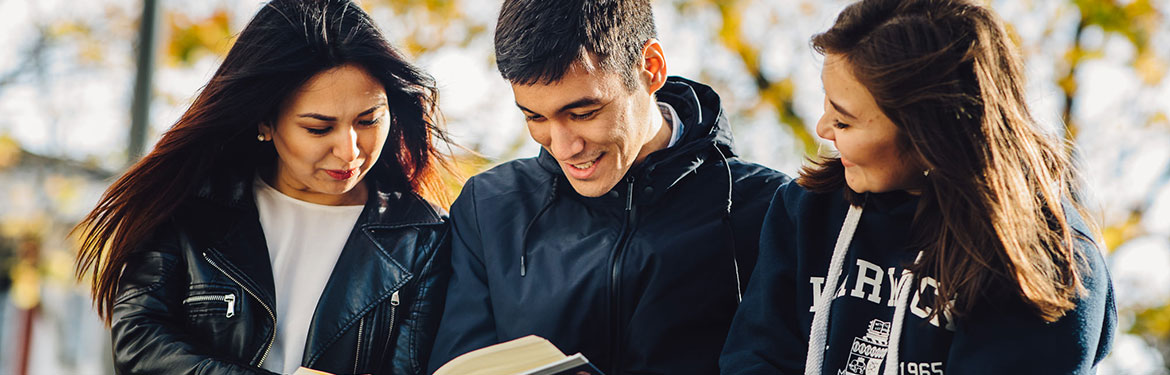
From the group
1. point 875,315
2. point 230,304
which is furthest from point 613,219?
point 230,304

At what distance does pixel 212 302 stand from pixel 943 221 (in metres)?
1.78

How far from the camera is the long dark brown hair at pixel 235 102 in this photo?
2916 millimetres

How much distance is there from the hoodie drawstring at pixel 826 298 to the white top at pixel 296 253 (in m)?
1.32

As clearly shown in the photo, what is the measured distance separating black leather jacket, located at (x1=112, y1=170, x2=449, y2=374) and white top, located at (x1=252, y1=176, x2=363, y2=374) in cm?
6

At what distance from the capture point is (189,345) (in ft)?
9.00

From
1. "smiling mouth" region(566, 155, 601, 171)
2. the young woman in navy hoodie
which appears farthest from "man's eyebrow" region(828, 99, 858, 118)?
"smiling mouth" region(566, 155, 601, 171)

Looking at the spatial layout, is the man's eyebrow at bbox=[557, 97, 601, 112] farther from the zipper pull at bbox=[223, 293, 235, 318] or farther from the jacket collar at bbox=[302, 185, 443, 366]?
the zipper pull at bbox=[223, 293, 235, 318]

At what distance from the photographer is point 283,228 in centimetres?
307

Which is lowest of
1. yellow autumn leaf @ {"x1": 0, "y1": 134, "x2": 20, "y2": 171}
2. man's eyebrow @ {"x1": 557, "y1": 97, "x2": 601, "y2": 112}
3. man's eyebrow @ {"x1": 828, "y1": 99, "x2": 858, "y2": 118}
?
man's eyebrow @ {"x1": 828, "y1": 99, "x2": 858, "y2": 118}

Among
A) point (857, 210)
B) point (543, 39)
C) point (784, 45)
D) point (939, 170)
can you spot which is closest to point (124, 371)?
point (543, 39)

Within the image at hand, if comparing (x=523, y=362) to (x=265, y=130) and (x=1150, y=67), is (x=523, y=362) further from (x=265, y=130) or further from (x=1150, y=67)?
(x=1150, y=67)

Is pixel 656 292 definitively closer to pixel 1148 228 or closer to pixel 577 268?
pixel 577 268

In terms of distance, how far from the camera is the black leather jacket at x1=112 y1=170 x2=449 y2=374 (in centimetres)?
277

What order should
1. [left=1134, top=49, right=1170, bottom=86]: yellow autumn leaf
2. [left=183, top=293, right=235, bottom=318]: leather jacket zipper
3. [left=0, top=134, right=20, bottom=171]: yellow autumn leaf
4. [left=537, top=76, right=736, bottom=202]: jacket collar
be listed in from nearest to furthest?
[left=537, top=76, right=736, bottom=202]: jacket collar
[left=183, top=293, right=235, bottom=318]: leather jacket zipper
[left=1134, top=49, right=1170, bottom=86]: yellow autumn leaf
[left=0, top=134, right=20, bottom=171]: yellow autumn leaf
